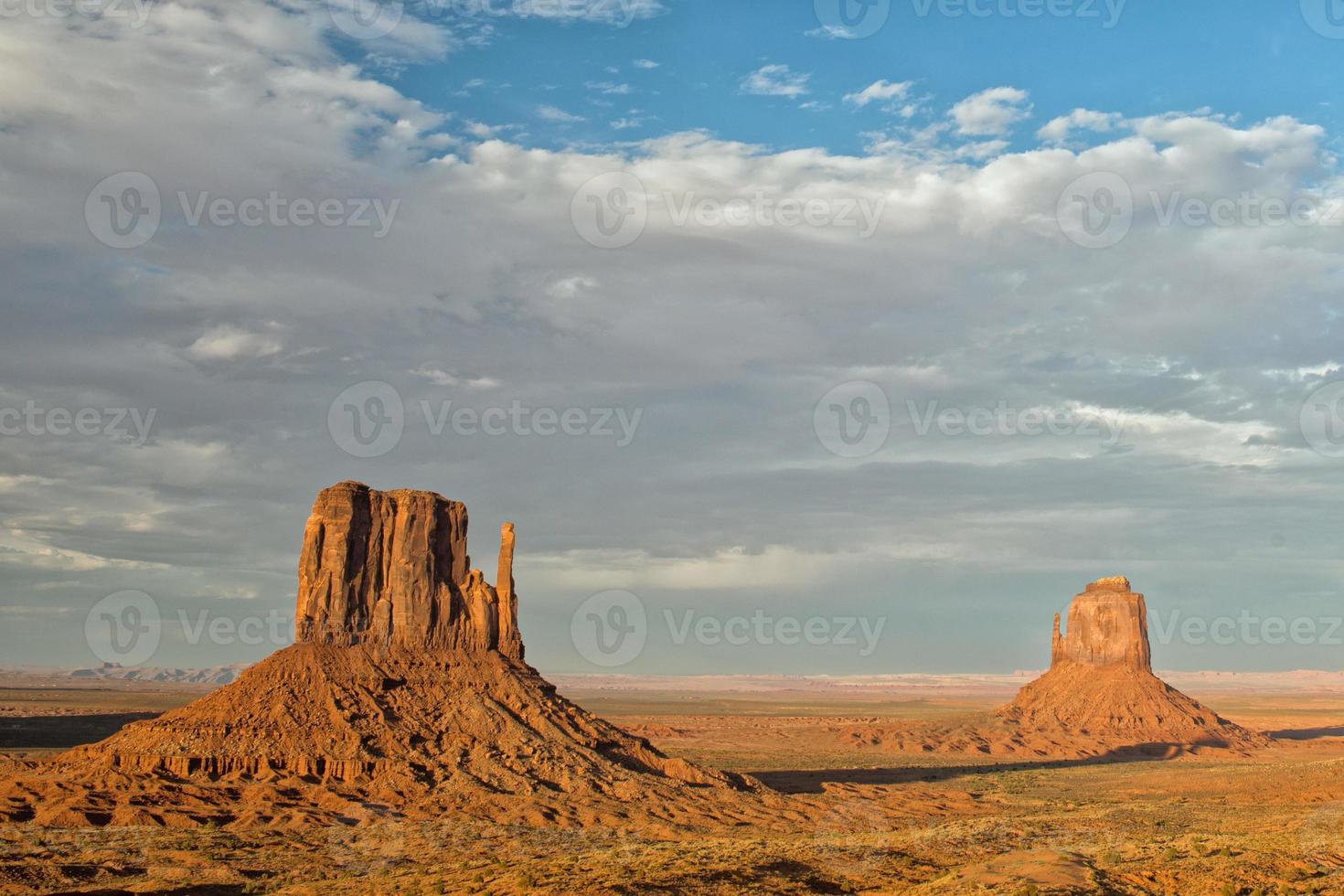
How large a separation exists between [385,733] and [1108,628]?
92729mm

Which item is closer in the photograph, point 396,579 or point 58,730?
point 396,579

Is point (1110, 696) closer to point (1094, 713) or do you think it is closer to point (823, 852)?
point (1094, 713)

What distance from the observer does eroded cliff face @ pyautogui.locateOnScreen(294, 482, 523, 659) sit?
194ft

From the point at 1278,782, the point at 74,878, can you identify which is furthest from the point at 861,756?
the point at 74,878

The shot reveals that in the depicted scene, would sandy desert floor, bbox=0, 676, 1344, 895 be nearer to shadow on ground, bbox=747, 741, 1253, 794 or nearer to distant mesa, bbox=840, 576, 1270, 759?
shadow on ground, bbox=747, 741, 1253, 794

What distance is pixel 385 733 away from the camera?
5384 cm

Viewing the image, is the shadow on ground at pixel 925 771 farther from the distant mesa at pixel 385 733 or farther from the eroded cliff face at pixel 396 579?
the eroded cliff face at pixel 396 579

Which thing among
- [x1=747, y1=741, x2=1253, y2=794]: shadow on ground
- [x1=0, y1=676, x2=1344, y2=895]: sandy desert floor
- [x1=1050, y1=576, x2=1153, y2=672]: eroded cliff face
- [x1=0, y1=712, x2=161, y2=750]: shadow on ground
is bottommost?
[x1=747, y1=741, x2=1253, y2=794]: shadow on ground

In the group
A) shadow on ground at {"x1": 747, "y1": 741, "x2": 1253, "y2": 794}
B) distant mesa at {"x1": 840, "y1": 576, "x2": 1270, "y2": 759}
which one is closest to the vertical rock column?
shadow on ground at {"x1": 747, "y1": 741, "x2": 1253, "y2": 794}

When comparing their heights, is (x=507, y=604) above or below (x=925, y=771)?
above

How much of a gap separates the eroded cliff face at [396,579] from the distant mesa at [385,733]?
0.09 meters

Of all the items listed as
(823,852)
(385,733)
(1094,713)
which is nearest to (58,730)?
(385,733)

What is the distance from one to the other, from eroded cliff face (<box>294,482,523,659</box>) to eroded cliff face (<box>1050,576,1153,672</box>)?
82752 mm

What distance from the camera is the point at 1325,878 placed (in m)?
33.0
